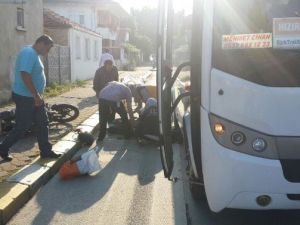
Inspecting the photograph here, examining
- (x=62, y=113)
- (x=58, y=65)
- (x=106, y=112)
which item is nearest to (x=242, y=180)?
(x=106, y=112)

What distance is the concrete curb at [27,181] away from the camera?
5216 mm

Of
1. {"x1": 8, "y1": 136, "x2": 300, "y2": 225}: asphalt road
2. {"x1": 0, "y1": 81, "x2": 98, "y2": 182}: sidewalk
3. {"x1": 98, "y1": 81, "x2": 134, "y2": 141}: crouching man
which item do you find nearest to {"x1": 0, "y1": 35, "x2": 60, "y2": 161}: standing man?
{"x1": 0, "y1": 81, "x2": 98, "y2": 182}: sidewalk

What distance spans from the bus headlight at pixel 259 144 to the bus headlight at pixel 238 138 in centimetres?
9

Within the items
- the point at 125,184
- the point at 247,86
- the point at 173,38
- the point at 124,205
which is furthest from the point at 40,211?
the point at 247,86

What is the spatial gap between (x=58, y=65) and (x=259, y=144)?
692 inches

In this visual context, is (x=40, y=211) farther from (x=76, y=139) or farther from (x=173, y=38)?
(x=76, y=139)

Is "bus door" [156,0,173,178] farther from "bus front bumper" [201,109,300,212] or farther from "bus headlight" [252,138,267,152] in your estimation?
"bus headlight" [252,138,267,152]

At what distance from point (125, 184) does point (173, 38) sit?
2.41m

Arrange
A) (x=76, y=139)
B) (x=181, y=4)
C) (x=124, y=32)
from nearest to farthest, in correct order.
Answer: (x=181, y=4), (x=76, y=139), (x=124, y=32)

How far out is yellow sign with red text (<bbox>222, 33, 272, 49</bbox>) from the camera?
4.05 metres

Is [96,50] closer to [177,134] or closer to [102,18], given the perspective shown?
[102,18]

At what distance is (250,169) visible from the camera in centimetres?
391

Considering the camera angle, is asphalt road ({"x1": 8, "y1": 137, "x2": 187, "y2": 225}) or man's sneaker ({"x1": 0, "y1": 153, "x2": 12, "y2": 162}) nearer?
asphalt road ({"x1": 8, "y1": 137, "x2": 187, "y2": 225})

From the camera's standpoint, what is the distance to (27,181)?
19.6 feet
